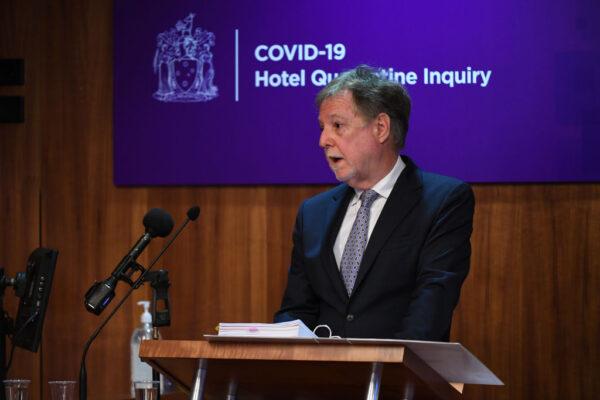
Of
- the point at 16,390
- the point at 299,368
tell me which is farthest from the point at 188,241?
the point at 299,368

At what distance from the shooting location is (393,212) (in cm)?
352

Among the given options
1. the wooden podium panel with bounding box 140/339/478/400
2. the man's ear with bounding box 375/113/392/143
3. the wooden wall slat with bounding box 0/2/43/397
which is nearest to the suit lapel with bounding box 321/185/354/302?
the man's ear with bounding box 375/113/392/143

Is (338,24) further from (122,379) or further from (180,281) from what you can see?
(122,379)

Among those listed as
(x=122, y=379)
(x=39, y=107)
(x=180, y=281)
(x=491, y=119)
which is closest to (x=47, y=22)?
(x=39, y=107)

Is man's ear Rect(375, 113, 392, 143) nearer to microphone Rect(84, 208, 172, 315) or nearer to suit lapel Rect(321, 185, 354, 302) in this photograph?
suit lapel Rect(321, 185, 354, 302)

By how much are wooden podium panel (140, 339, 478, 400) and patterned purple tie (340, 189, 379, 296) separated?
0.85 m

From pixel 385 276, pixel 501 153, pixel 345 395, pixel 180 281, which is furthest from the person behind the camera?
pixel 180 281

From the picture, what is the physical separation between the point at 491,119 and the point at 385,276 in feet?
4.74

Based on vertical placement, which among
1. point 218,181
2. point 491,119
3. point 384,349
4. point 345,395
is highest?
point 491,119

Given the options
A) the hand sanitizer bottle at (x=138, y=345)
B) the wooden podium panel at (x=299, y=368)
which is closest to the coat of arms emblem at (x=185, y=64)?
the hand sanitizer bottle at (x=138, y=345)

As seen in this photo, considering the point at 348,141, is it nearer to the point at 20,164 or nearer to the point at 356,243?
the point at 356,243

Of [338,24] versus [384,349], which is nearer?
[384,349]

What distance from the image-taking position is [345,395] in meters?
2.65

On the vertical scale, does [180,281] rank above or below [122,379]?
above
